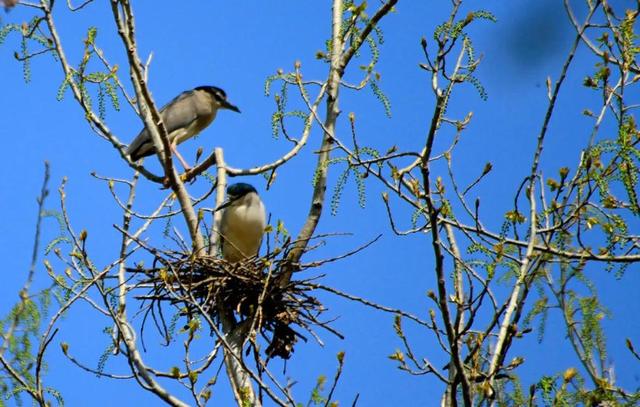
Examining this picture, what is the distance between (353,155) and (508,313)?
4.94ft

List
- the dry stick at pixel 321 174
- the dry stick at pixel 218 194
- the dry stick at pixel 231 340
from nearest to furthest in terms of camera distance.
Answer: the dry stick at pixel 231 340, the dry stick at pixel 321 174, the dry stick at pixel 218 194

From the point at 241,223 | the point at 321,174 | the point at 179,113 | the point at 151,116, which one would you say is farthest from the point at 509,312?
the point at 179,113

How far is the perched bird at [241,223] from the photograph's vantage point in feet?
26.2

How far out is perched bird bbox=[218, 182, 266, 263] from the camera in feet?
26.2

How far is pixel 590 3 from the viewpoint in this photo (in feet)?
17.1

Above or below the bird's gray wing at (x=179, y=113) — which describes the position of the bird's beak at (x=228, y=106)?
above

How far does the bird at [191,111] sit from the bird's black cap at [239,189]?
37.2 inches

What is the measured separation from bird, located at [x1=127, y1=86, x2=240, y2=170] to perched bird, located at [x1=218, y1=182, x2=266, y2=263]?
3.56ft

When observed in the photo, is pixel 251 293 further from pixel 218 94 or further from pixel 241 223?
pixel 218 94

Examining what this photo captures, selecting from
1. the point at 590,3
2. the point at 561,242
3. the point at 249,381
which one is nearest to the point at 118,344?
the point at 249,381

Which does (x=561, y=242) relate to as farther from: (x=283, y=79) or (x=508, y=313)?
(x=283, y=79)

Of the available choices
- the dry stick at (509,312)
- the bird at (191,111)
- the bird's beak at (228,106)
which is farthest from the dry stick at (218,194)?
the bird's beak at (228,106)

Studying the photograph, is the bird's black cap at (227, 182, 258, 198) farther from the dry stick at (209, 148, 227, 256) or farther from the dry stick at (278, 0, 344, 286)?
the dry stick at (278, 0, 344, 286)

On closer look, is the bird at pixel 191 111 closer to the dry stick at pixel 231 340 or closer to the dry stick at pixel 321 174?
the dry stick at pixel 231 340
